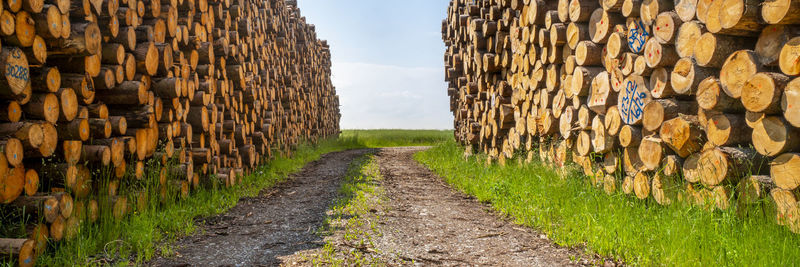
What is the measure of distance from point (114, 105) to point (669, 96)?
5.41m

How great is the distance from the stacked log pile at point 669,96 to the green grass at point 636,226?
151 millimetres

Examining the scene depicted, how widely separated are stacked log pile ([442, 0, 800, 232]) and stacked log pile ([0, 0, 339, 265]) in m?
4.72

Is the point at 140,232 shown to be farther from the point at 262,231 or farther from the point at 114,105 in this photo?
the point at 114,105

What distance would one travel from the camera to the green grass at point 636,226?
3090mm

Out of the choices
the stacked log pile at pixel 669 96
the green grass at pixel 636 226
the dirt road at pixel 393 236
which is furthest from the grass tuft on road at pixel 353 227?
the stacked log pile at pixel 669 96

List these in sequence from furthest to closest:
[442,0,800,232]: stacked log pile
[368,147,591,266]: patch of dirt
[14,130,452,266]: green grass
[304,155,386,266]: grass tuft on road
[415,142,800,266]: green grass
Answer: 1. [368,147,591,266]: patch of dirt
2. [304,155,386,266]: grass tuft on road
3. [14,130,452,266]: green grass
4. [442,0,800,232]: stacked log pile
5. [415,142,800,266]: green grass

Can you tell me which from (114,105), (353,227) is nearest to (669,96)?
(353,227)

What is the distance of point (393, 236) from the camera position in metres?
4.33

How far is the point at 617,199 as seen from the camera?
4742 mm

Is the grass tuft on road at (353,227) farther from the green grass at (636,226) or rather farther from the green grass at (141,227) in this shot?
the green grass at (636,226)

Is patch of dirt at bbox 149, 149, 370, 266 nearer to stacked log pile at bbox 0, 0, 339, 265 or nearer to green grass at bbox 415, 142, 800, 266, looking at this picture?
stacked log pile at bbox 0, 0, 339, 265

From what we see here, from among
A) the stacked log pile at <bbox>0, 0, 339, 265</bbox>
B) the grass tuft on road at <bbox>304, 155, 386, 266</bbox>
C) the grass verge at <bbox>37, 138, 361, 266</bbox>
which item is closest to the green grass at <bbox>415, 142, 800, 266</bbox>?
the grass tuft on road at <bbox>304, 155, 386, 266</bbox>

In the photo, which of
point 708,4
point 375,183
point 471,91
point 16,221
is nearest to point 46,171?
point 16,221

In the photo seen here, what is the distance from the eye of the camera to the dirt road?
3.72m
